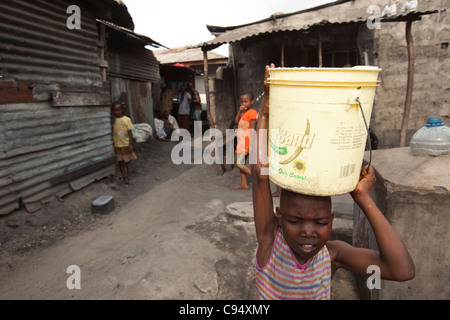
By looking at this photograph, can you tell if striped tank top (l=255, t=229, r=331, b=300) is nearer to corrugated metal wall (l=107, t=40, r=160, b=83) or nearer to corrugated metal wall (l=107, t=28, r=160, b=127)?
corrugated metal wall (l=107, t=28, r=160, b=127)

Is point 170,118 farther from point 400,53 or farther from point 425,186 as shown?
point 425,186

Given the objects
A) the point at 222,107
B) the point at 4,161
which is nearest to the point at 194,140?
the point at 222,107

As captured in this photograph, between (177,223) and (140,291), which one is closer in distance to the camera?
(140,291)

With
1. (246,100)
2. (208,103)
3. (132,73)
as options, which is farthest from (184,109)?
(246,100)

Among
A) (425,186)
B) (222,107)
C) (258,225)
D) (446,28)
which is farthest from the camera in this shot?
(222,107)

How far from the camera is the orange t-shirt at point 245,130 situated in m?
5.16

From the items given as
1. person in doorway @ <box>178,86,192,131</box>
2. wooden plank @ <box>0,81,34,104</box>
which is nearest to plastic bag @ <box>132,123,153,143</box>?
person in doorway @ <box>178,86,192,131</box>

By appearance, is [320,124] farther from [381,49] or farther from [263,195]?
[381,49]

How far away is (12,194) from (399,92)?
7479 millimetres

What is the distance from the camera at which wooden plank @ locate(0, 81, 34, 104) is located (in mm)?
3873

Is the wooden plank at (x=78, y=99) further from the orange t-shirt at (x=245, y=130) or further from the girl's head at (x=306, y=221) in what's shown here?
the girl's head at (x=306, y=221)

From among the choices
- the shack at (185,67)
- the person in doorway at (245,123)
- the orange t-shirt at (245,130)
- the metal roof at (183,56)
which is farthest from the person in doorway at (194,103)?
the orange t-shirt at (245,130)

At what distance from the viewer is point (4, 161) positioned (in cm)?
391

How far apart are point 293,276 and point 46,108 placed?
4.84 m
